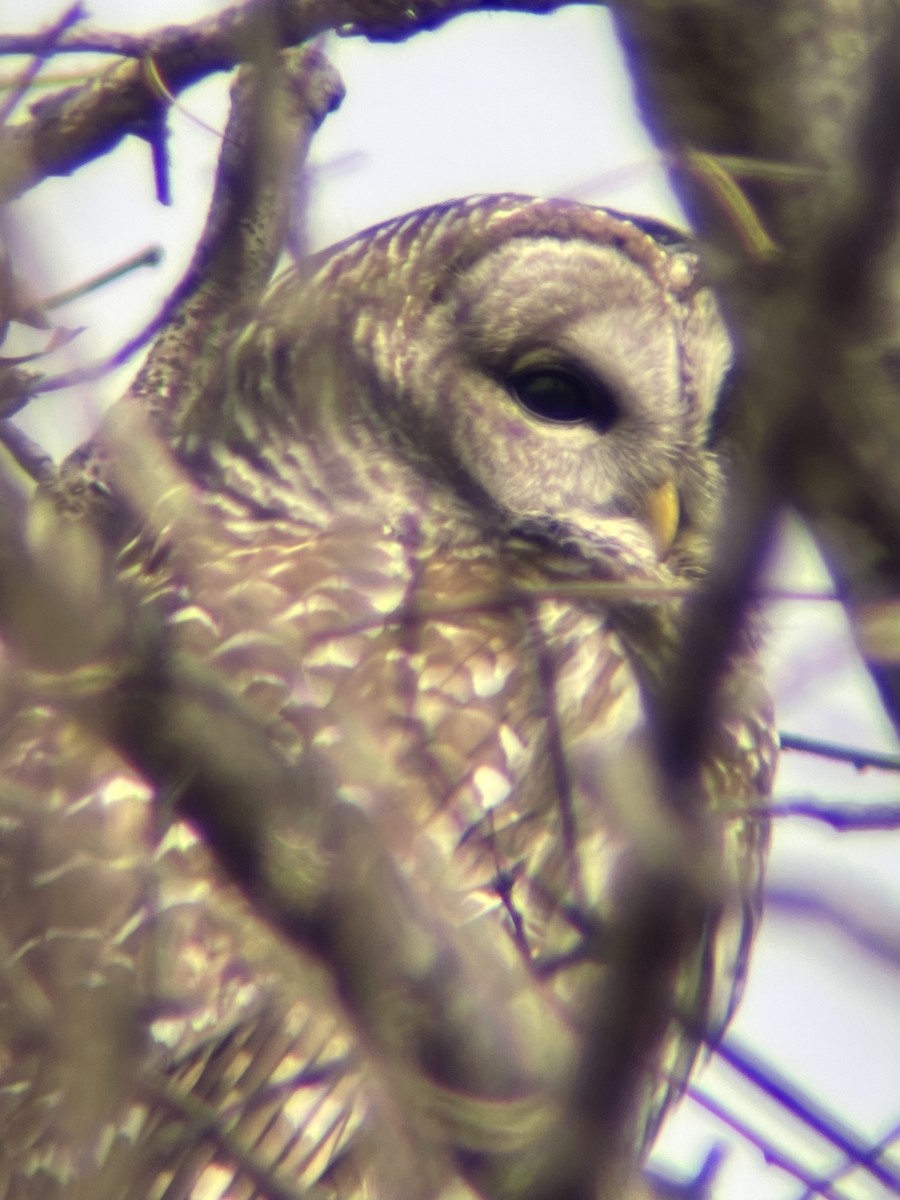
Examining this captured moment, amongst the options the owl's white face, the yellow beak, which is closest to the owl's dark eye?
the owl's white face

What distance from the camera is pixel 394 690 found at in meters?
3.57

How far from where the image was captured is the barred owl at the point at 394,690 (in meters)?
2.57

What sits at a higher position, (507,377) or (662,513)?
(507,377)

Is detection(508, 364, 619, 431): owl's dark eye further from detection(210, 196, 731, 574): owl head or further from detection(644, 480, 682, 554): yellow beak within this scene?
detection(644, 480, 682, 554): yellow beak

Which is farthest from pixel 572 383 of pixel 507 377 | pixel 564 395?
pixel 507 377

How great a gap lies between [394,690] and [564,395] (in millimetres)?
1202

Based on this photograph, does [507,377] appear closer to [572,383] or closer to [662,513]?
[572,383]

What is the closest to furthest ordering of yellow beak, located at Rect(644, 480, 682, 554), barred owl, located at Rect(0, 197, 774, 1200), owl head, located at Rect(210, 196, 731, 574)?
barred owl, located at Rect(0, 197, 774, 1200) < owl head, located at Rect(210, 196, 731, 574) < yellow beak, located at Rect(644, 480, 682, 554)

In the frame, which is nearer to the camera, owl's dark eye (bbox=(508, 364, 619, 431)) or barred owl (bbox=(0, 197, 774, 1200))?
barred owl (bbox=(0, 197, 774, 1200))

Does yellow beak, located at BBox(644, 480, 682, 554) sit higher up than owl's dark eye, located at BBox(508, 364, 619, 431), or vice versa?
owl's dark eye, located at BBox(508, 364, 619, 431)

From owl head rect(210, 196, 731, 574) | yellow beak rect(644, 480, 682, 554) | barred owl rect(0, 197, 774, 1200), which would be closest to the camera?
barred owl rect(0, 197, 774, 1200)

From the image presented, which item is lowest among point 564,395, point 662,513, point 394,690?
point 394,690

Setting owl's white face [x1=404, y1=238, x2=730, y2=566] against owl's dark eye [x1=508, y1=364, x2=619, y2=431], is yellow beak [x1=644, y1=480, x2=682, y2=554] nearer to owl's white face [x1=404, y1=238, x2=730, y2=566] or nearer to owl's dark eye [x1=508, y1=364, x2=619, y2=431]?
owl's white face [x1=404, y1=238, x2=730, y2=566]

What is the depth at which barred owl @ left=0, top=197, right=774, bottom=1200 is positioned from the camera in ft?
8.42
